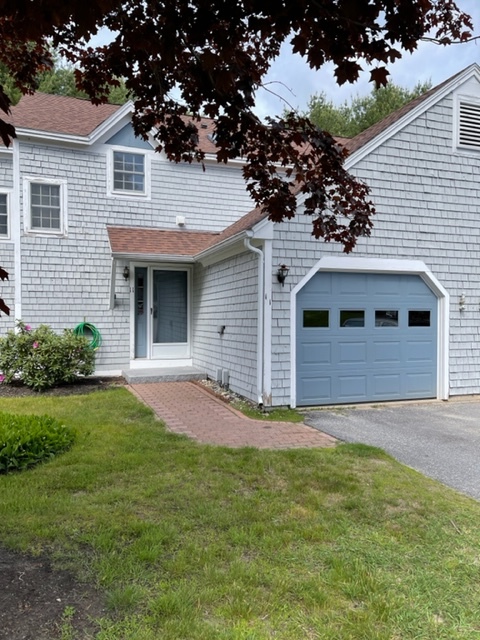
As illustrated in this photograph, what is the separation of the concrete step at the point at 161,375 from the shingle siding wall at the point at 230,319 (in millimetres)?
303

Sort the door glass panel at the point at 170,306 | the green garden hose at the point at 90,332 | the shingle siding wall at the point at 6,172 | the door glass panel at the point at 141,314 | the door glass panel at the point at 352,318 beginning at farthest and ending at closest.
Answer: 1. the door glass panel at the point at 170,306
2. the door glass panel at the point at 141,314
3. the green garden hose at the point at 90,332
4. the shingle siding wall at the point at 6,172
5. the door glass panel at the point at 352,318

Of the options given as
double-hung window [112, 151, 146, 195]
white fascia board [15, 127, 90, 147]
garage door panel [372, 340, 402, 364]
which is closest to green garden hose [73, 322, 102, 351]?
double-hung window [112, 151, 146, 195]

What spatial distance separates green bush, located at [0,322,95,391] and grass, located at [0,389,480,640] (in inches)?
176

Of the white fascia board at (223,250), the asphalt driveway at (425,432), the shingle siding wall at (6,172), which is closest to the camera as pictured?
the asphalt driveway at (425,432)

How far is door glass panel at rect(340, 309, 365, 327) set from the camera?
26.1 feet

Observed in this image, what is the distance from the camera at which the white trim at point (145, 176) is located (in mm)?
10779

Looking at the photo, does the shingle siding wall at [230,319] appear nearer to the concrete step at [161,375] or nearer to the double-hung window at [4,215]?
the concrete step at [161,375]

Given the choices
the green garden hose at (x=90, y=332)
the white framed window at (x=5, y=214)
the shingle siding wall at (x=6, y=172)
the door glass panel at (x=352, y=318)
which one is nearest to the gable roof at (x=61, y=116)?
the shingle siding wall at (x=6, y=172)

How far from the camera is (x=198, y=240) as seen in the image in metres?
11.2

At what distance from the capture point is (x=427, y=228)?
8391mm

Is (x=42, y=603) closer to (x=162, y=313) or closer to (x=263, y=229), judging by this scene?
(x=263, y=229)

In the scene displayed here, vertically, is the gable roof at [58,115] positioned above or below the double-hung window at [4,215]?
above

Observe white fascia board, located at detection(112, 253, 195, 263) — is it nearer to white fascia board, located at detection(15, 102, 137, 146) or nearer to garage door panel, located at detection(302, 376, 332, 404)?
white fascia board, located at detection(15, 102, 137, 146)

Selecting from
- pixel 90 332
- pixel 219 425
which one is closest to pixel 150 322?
pixel 90 332
